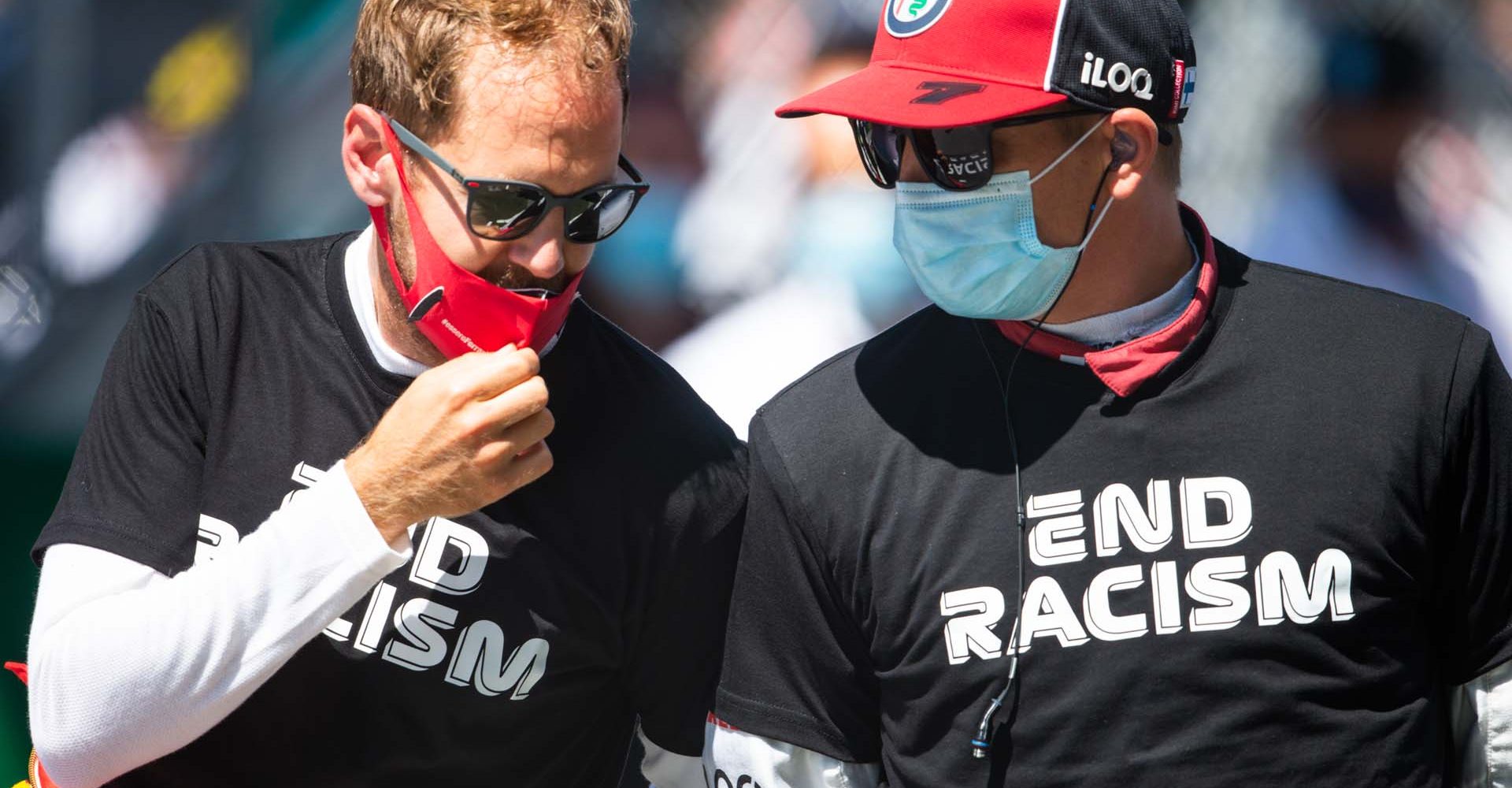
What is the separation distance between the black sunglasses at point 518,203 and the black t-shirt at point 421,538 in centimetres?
27

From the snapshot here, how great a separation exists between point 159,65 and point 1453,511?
2.93 metres

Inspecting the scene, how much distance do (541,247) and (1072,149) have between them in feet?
2.67

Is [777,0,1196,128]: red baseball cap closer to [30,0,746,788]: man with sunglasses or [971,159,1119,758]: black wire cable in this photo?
[971,159,1119,758]: black wire cable

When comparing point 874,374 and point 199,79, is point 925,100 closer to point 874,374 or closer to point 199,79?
point 874,374

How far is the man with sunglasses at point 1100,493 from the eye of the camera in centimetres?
211

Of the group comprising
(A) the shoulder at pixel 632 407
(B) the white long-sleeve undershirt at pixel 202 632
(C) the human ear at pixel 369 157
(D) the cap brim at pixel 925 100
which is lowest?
(B) the white long-sleeve undershirt at pixel 202 632

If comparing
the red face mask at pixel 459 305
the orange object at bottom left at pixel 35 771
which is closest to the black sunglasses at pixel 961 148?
the red face mask at pixel 459 305

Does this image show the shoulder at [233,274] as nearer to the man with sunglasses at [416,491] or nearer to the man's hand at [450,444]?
the man with sunglasses at [416,491]

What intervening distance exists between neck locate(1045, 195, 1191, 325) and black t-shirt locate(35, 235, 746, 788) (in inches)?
25.4

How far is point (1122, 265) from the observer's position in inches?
90.1

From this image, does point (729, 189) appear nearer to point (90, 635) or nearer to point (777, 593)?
point (777, 593)

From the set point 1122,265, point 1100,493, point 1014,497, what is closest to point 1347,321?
point 1122,265

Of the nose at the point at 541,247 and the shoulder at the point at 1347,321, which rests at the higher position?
the shoulder at the point at 1347,321

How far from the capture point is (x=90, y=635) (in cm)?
213
